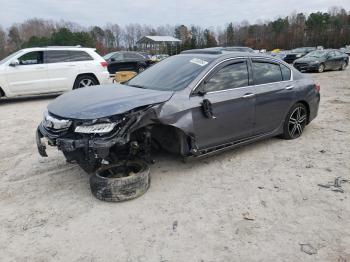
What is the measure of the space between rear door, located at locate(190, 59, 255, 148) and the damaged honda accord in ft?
0.05

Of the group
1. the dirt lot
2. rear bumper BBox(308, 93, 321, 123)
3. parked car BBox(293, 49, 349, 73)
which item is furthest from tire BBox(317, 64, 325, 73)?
the dirt lot

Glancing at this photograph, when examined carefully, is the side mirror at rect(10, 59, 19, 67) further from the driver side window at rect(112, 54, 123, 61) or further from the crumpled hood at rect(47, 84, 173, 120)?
the driver side window at rect(112, 54, 123, 61)

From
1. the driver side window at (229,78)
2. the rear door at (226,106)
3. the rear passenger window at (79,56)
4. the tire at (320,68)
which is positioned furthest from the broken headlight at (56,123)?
the tire at (320,68)

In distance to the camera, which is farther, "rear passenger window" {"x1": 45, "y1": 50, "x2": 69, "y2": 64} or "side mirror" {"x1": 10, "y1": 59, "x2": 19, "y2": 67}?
"rear passenger window" {"x1": 45, "y1": 50, "x2": 69, "y2": 64}

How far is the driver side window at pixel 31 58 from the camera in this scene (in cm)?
1037

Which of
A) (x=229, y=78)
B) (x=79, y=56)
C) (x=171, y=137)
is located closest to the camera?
(x=171, y=137)

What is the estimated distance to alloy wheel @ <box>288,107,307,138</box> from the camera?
5940 mm

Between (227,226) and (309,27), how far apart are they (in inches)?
3277

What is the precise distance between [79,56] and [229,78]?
780 cm

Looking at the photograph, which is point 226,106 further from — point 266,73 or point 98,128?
point 98,128

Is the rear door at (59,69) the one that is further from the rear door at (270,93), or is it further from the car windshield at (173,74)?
the rear door at (270,93)

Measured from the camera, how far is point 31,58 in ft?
34.4

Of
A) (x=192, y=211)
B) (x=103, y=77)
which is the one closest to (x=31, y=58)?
(x=103, y=77)

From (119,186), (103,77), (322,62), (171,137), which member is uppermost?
(322,62)
